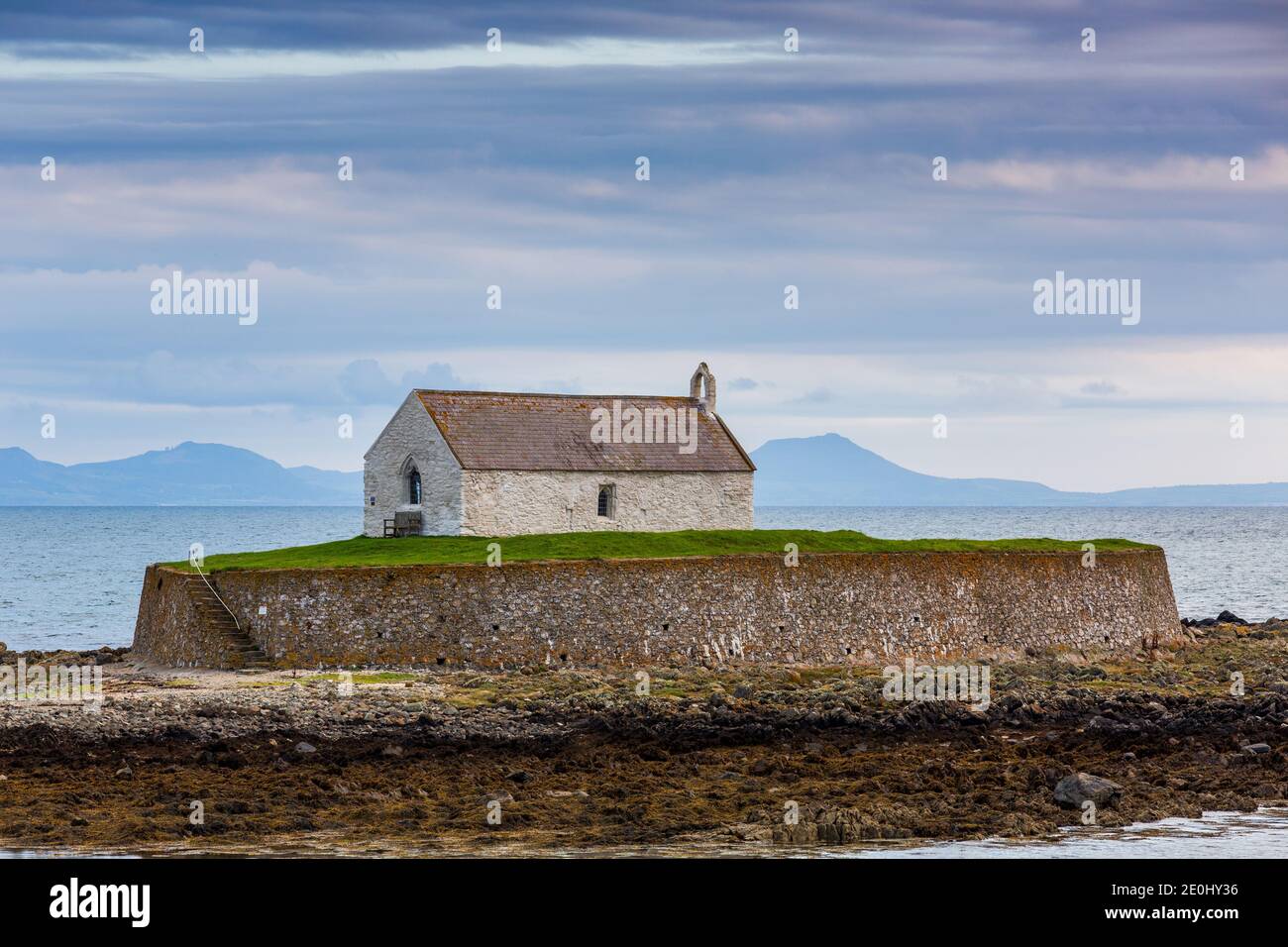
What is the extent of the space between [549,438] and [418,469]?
361 centimetres

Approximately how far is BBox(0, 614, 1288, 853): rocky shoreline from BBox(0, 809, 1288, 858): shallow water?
1.07ft

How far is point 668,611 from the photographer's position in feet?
115

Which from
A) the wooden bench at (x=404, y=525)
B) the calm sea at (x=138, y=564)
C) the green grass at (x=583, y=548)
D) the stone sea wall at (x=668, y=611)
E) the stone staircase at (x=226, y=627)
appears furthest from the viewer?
the calm sea at (x=138, y=564)

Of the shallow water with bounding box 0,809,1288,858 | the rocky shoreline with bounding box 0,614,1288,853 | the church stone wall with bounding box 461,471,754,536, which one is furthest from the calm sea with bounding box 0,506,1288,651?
the shallow water with bounding box 0,809,1288,858

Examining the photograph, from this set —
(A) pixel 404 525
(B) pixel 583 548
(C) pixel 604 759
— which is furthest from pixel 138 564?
(C) pixel 604 759

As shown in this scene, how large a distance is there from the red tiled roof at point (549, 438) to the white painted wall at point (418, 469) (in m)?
0.48

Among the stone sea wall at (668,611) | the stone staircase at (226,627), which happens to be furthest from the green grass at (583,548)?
the stone sea wall at (668,611)

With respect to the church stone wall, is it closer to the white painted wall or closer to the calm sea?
the white painted wall

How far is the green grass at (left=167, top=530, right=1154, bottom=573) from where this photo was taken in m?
35.7

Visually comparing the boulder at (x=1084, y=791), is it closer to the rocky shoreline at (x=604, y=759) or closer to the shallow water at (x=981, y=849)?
the rocky shoreline at (x=604, y=759)

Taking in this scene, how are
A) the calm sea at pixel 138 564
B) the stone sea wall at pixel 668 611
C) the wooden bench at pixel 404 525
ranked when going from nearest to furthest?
1. the stone sea wall at pixel 668 611
2. the wooden bench at pixel 404 525
3. the calm sea at pixel 138 564

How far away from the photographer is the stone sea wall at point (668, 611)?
32.5 meters
